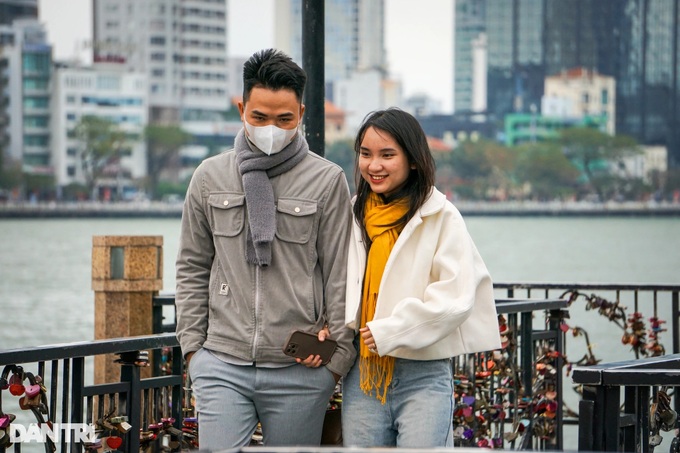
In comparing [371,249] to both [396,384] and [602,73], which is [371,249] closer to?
[396,384]

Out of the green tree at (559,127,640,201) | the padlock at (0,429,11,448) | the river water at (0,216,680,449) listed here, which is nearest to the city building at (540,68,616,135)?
the green tree at (559,127,640,201)

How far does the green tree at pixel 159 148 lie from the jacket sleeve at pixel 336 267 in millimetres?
119419

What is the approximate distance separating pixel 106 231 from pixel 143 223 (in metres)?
9.93

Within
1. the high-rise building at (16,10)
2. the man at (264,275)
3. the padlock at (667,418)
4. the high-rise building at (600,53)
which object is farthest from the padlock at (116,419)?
A: the high-rise building at (16,10)

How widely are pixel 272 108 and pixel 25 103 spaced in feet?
411

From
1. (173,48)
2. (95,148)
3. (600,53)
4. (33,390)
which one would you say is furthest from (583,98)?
(33,390)

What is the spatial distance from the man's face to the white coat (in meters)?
0.35

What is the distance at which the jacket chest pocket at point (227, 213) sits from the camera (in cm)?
352

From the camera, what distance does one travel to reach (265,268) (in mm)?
3463

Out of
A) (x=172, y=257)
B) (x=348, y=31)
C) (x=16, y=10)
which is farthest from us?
(x=348, y=31)

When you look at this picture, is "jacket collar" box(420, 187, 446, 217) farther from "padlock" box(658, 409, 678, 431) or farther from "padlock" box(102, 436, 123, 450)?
"padlock" box(102, 436, 123, 450)

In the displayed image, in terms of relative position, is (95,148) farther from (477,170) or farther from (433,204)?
(433,204)

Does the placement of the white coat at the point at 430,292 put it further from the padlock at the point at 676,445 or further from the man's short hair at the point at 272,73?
the padlock at the point at 676,445

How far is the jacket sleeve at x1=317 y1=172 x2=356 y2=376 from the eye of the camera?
3484mm
